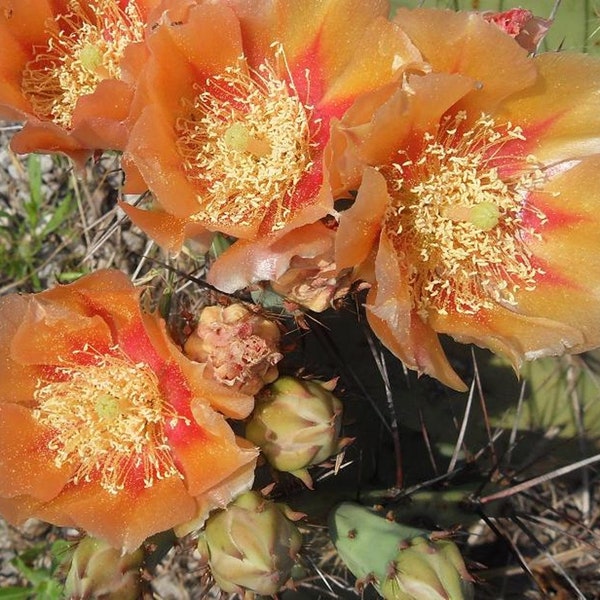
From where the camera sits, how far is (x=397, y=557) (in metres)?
1.20

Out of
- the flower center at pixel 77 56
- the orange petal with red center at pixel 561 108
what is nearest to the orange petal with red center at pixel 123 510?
the flower center at pixel 77 56

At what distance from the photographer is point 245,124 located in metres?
1.36

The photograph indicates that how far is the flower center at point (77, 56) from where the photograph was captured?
1.45m

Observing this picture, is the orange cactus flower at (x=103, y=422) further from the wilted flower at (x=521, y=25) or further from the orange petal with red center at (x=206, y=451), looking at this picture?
the wilted flower at (x=521, y=25)

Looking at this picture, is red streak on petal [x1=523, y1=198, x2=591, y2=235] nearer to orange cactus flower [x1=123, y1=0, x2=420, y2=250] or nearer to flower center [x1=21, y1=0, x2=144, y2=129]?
orange cactus flower [x1=123, y1=0, x2=420, y2=250]

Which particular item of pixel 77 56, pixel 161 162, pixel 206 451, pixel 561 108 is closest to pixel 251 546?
pixel 206 451

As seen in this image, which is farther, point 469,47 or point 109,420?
point 109,420

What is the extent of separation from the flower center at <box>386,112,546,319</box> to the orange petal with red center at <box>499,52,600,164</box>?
0.03 metres

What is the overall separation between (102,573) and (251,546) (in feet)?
0.74

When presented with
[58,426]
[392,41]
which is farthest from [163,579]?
[392,41]

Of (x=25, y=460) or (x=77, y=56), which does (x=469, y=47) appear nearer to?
(x=77, y=56)

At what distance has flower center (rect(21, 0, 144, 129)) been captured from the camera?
145cm

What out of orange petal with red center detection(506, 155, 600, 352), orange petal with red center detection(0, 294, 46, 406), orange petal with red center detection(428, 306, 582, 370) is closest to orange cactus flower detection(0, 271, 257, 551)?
orange petal with red center detection(0, 294, 46, 406)

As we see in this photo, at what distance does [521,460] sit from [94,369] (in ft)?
2.92
